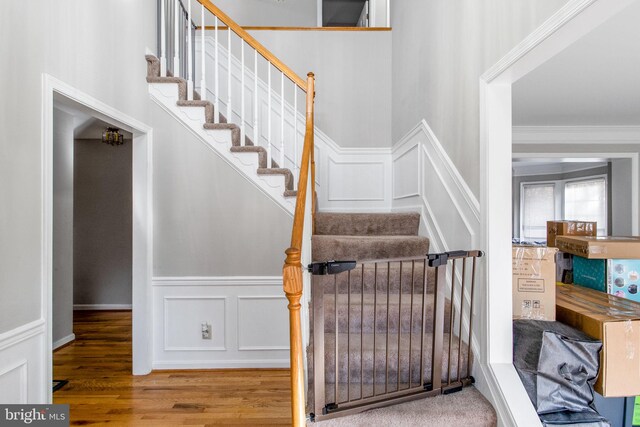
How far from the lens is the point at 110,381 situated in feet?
9.59

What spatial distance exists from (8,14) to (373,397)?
245 cm

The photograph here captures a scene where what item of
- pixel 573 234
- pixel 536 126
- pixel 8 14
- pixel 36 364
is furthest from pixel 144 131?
pixel 536 126

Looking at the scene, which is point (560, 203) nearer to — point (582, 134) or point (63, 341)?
point (582, 134)

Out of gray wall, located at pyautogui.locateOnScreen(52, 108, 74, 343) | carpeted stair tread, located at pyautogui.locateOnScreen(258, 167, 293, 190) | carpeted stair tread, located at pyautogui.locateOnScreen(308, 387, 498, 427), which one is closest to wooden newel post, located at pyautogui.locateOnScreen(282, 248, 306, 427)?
carpeted stair tread, located at pyautogui.locateOnScreen(308, 387, 498, 427)

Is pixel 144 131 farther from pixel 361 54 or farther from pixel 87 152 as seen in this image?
pixel 87 152

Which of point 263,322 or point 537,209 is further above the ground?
point 537,209

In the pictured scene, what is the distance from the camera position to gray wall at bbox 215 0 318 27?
4.87 meters

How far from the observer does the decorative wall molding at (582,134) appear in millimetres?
3805

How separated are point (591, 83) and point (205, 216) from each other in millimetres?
3039

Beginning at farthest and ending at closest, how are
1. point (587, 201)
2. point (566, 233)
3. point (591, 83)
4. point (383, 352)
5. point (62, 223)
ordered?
point (587, 201)
point (62, 223)
point (566, 233)
point (591, 83)
point (383, 352)

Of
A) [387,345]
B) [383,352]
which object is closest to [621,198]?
[383,352]

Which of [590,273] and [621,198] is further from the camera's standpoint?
[621,198]

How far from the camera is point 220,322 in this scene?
316 cm

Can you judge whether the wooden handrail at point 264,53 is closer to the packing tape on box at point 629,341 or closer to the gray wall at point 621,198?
the packing tape on box at point 629,341
